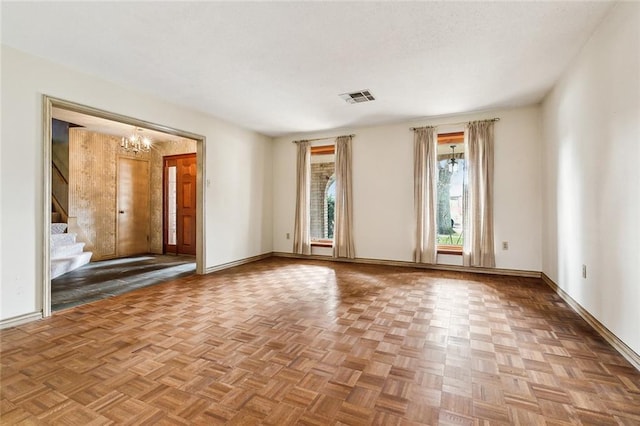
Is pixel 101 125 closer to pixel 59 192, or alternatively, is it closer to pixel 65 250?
pixel 59 192

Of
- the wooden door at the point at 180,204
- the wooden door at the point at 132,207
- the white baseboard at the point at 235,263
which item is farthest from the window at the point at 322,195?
the wooden door at the point at 132,207

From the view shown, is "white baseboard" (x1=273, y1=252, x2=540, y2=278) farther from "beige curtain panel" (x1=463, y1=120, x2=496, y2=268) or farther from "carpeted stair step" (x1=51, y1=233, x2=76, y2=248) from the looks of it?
"carpeted stair step" (x1=51, y1=233, x2=76, y2=248)

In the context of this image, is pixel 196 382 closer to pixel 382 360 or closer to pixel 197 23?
pixel 382 360

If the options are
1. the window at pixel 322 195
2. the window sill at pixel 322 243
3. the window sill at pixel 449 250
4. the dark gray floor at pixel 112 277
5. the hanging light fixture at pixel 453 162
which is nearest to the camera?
the dark gray floor at pixel 112 277

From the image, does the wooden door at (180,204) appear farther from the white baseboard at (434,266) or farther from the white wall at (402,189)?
the white baseboard at (434,266)

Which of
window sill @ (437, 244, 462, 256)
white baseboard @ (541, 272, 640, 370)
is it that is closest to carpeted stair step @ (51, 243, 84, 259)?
window sill @ (437, 244, 462, 256)

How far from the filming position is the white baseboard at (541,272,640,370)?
78.5 inches

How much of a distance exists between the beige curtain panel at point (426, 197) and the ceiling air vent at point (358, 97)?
59.7 inches

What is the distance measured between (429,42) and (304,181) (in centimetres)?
390

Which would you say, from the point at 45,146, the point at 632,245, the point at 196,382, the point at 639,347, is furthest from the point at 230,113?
the point at 639,347

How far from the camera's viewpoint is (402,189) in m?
5.39

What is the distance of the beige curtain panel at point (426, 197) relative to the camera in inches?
200

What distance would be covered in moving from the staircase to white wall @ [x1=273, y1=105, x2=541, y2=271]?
3.57 meters

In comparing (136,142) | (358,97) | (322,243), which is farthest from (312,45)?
(136,142)
